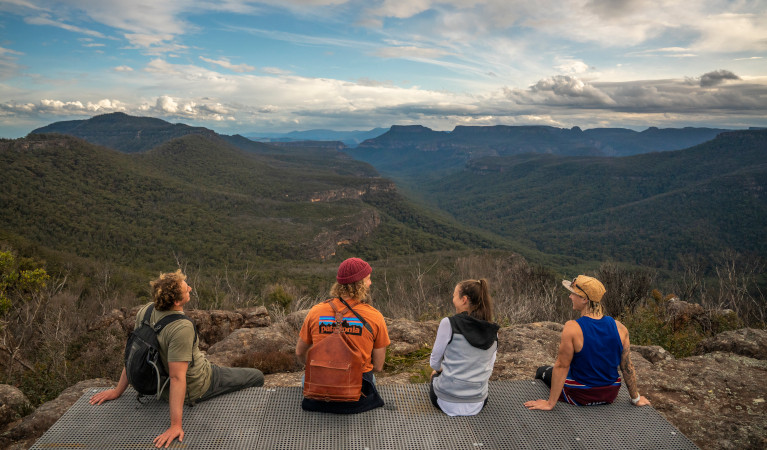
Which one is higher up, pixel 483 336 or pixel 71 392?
pixel 483 336

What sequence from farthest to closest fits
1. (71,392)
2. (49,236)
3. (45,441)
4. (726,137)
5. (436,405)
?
(726,137), (49,236), (71,392), (436,405), (45,441)

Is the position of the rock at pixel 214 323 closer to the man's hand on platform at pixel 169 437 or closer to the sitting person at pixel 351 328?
the man's hand on platform at pixel 169 437

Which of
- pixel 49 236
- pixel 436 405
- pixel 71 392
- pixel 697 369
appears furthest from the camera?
pixel 49 236

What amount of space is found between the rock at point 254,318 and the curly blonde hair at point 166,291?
7868 mm

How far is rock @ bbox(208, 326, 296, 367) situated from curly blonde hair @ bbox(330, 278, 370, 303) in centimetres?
469

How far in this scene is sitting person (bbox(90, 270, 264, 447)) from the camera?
3873 mm

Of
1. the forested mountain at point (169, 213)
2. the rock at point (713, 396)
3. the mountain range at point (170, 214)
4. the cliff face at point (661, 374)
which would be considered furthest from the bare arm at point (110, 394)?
the forested mountain at point (169, 213)

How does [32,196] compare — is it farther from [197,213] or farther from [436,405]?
[436,405]

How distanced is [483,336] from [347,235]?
252 ft

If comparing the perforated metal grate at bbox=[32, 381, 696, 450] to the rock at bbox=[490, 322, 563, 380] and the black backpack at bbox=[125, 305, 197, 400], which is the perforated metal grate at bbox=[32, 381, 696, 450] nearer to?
the black backpack at bbox=[125, 305, 197, 400]

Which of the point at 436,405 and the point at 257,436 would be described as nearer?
the point at 257,436

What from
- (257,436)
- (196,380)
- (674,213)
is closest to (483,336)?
(257,436)

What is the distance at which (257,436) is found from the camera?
4000 millimetres

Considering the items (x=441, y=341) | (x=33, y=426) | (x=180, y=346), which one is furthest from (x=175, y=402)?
(x=441, y=341)
